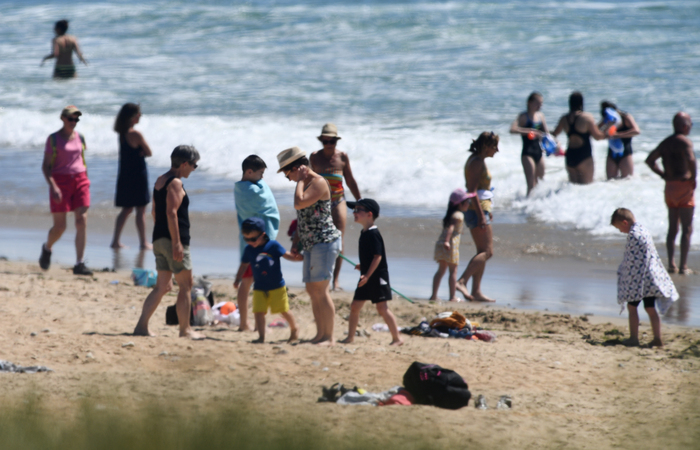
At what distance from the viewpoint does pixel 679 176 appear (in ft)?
27.5

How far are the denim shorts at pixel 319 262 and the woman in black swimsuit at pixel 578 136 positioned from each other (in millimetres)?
6585

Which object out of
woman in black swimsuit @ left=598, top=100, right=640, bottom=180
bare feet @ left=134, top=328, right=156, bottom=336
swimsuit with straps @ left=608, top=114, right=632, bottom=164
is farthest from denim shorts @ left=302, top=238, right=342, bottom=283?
swimsuit with straps @ left=608, top=114, right=632, bottom=164

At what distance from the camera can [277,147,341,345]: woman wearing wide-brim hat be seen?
17.8 ft

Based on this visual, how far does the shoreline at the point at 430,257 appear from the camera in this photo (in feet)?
25.1

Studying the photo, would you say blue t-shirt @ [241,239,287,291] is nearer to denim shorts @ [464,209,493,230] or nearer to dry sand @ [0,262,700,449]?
dry sand @ [0,262,700,449]

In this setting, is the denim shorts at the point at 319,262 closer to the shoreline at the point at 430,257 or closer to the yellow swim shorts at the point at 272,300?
the yellow swim shorts at the point at 272,300

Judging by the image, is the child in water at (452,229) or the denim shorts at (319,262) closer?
the denim shorts at (319,262)

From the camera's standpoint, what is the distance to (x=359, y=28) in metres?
29.3

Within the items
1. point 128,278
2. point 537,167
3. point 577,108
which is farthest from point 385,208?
point 128,278

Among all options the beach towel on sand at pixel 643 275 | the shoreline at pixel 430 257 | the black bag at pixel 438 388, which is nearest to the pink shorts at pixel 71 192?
the shoreline at pixel 430 257

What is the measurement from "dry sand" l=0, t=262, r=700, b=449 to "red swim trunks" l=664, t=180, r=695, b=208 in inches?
95.8

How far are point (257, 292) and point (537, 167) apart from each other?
750cm

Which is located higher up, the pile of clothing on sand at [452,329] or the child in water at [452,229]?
the child in water at [452,229]

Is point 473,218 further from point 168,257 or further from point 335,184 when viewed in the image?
point 168,257
